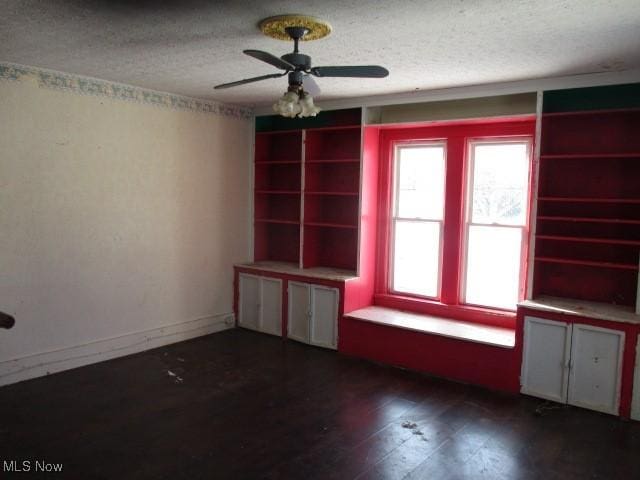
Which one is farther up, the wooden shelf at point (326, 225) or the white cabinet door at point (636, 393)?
the wooden shelf at point (326, 225)

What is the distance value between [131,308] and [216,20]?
10.7 feet

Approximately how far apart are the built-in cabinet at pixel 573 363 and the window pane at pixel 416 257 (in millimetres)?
1399

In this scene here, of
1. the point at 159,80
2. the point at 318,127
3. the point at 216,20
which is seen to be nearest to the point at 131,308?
the point at 159,80

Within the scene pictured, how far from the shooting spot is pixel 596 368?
4.03 m

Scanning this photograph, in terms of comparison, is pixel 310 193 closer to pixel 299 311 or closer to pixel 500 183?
pixel 299 311

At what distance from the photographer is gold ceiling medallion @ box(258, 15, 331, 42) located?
2.96 m

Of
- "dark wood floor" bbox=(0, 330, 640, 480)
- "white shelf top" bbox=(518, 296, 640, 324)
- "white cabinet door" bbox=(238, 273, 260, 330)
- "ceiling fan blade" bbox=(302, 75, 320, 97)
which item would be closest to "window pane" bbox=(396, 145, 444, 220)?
"white shelf top" bbox=(518, 296, 640, 324)

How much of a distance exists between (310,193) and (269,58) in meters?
3.06

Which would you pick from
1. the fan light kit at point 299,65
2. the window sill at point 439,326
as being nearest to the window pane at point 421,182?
the window sill at point 439,326

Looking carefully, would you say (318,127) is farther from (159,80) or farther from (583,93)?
(583,93)

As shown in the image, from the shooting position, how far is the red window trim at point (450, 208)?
499cm

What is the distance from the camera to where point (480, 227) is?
520cm

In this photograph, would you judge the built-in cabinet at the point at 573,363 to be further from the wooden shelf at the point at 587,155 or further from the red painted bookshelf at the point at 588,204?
the wooden shelf at the point at 587,155

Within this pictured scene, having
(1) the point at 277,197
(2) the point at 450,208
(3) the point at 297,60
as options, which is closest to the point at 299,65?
(3) the point at 297,60
